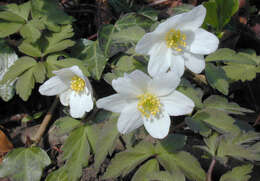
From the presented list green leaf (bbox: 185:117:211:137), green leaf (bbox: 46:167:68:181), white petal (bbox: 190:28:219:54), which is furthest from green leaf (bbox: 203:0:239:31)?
green leaf (bbox: 46:167:68:181)

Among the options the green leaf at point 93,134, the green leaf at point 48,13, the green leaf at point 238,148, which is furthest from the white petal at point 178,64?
the green leaf at point 48,13

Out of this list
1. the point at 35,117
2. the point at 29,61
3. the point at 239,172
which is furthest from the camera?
the point at 35,117

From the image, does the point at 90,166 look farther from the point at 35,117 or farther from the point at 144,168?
the point at 35,117

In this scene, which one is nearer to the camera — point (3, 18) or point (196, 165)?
point (196, 165)

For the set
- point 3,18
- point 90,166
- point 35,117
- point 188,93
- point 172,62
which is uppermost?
point 3,18

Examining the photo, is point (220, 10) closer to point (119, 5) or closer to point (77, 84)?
point (119, 5)

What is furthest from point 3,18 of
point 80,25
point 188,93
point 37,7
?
point 188,93

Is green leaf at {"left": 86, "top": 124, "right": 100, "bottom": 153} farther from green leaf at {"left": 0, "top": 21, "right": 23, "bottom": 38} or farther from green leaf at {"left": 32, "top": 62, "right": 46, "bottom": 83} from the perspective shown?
green leaf at {"left": 0, "top": 21, "right": 23, "bottom": 38}
